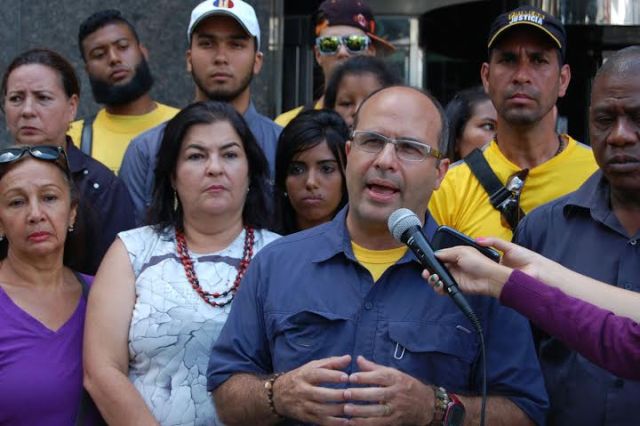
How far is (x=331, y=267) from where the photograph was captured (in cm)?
413

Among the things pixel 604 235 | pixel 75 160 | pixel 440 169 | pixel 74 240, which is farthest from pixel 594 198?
pixel 75 160

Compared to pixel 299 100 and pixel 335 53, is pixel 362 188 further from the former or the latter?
pixel 299 100

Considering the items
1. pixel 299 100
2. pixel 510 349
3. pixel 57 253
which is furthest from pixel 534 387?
pixel 299 100

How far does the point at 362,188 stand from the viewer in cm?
416

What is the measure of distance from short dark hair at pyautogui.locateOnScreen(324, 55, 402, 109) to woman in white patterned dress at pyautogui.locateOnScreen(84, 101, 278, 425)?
1444mm

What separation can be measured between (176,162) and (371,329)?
4.48ft

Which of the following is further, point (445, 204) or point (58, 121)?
point (58, 121)

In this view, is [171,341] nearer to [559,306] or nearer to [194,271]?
Result: [194,271]

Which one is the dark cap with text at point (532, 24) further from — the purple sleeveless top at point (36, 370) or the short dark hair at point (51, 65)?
the purple sleeveless top at point (36, 370)

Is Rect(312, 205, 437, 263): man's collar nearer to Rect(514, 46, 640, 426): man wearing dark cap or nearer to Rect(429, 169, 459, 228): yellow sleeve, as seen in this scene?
Rect(514, 46, 640, 426): man wearing dark cap

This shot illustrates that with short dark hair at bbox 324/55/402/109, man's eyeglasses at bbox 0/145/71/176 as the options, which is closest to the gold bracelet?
man's eyeglasses at bbox 0/145/71/176

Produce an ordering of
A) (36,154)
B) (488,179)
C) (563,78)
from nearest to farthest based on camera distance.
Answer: (36,154), (488,179), (563,78)

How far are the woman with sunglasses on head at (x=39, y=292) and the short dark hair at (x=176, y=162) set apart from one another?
38cm

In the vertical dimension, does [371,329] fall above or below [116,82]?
below
